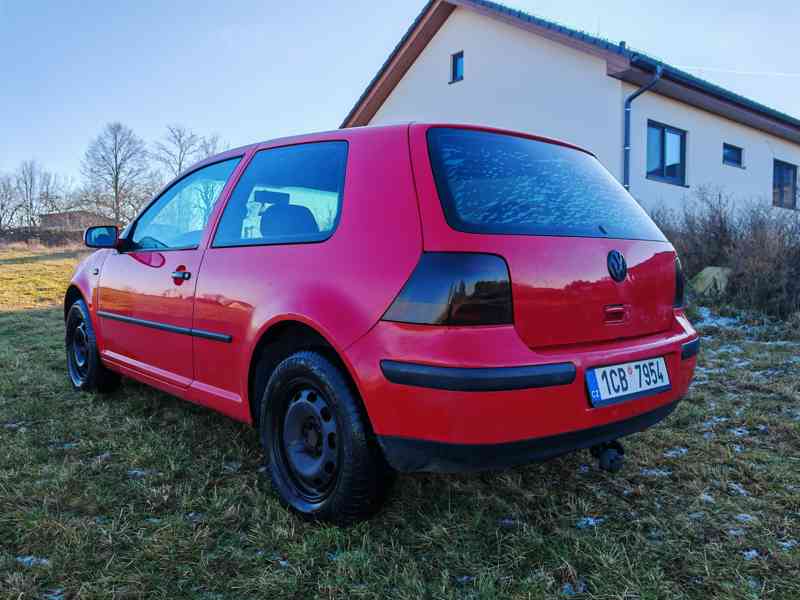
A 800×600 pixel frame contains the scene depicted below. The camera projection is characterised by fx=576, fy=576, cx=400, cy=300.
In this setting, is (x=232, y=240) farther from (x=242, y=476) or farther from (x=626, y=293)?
(x=626, y=293)

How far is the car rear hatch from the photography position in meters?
1.85

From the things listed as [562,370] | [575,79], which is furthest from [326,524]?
[575,79]

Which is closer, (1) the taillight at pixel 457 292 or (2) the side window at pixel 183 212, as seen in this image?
(1) the taillight at pixel 457 292

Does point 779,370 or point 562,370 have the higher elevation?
point 562,370

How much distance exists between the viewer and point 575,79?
11.6m

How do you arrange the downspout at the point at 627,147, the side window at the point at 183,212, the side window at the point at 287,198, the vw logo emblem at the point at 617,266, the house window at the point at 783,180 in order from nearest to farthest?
the vw logo emblem at the point at 617,266 < the side window at the point at 287,198 < the side window at the point at 183,212 < the downspout at the point at 627,147 < the house window at the point at 783,180

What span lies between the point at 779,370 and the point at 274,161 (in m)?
3.99

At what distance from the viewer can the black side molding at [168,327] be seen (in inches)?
101

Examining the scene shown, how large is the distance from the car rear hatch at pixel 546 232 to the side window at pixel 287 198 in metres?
0.42

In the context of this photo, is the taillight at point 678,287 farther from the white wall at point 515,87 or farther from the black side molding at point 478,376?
the white wall at point 515,87

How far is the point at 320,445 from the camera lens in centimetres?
222

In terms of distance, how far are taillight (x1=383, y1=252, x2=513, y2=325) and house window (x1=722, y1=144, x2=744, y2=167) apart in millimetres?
14419

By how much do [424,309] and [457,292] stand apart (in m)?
0.11

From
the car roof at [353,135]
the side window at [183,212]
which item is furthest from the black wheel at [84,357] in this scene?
the car roof at [353,135]
